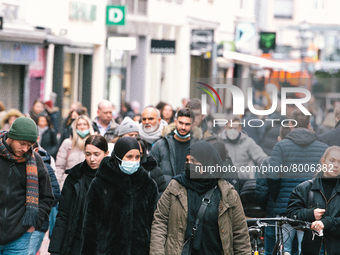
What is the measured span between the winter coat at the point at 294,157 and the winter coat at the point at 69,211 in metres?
2.15

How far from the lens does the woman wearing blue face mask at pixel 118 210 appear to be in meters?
5.94

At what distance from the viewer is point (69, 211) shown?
6.67 metres

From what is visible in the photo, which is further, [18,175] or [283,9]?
[283,9]

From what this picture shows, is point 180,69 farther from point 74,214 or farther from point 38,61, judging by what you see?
point 74,214

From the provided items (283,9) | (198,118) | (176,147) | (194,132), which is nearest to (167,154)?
(176,147)

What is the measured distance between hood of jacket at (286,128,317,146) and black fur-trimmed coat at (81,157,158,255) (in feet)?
7.87

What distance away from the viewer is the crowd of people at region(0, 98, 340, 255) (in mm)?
5676

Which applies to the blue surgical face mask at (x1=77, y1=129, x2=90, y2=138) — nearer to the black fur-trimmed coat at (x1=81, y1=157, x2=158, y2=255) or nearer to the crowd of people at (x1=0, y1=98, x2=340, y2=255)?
the crowd of people at (x1=0, y1=98, x2=340, y2=255)

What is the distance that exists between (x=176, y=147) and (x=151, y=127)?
146 centimetres

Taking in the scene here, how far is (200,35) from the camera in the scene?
81.8 feet

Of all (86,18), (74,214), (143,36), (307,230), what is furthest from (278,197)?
(143,36)

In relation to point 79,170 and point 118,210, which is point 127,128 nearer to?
point 79,170

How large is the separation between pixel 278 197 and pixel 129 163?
2.62 metres

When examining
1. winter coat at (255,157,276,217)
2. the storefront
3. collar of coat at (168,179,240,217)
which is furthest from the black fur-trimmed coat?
the storefront
